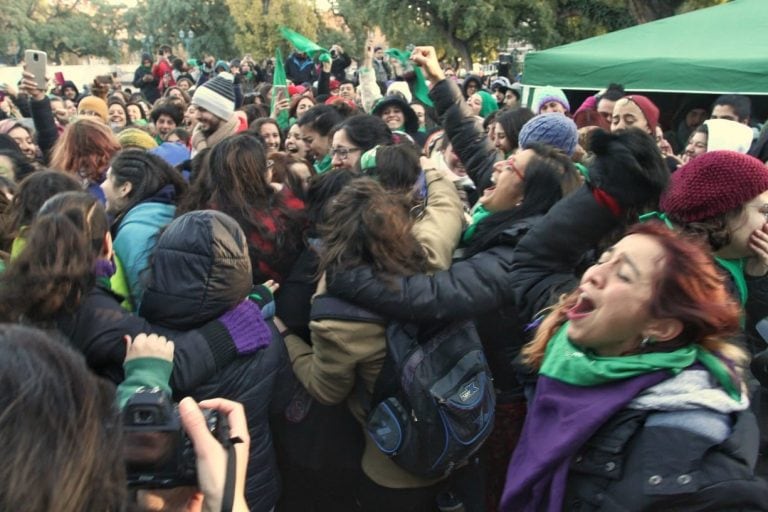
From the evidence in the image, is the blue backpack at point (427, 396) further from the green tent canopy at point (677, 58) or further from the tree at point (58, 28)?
the tree at point (58, 28)

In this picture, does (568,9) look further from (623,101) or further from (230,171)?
(230,171)

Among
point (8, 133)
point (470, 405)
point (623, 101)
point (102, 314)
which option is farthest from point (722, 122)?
point (8, 133)

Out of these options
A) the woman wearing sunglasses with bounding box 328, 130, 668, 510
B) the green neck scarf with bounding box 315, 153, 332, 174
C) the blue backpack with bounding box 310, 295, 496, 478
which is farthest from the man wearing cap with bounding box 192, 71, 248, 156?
the blue backpack with bounding box 310, 295, 496, 478

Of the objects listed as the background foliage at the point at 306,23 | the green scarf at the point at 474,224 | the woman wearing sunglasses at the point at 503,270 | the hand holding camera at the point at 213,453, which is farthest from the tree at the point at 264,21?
the hand holding camera at the point at 213,453

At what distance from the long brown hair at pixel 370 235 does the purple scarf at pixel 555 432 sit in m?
0.75

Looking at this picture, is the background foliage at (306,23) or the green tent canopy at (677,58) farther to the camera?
the background foliage at (306,23)

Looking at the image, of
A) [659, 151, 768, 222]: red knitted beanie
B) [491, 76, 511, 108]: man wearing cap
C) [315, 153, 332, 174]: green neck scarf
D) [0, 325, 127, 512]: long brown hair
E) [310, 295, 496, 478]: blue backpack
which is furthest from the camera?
[491, 76, 511, 108]: man wearing cap

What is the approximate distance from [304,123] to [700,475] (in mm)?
3853

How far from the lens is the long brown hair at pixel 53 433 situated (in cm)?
78

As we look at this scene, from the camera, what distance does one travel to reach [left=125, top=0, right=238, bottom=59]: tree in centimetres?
3875

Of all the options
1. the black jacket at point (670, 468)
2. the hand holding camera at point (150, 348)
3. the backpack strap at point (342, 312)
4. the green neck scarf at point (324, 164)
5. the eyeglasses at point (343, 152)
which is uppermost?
the eyeglasses at point (343, 152)

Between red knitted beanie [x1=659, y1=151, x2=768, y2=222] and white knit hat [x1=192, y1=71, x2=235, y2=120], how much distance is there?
3.48 m

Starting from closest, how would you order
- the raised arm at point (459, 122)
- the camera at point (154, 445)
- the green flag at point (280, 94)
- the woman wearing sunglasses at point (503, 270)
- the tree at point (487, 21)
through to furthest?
the camera at point (154, 445) → the woman wearing sunglasses at point (503, 270) → the raised arm at point (459, 122) → the green flag at point (280, 94) → the tree at point (487, 21)

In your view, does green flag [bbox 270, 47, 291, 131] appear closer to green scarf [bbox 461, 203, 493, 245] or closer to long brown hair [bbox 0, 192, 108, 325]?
green scarf [bbox 461, 203, 493, 245]
